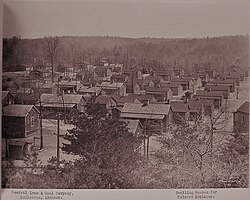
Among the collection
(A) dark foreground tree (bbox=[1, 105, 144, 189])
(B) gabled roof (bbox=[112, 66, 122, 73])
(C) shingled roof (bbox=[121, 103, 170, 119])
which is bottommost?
(A) dark foreground tree (bbox=[1, 105, 144, 189])

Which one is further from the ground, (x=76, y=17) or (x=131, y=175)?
(x=76, y=17)

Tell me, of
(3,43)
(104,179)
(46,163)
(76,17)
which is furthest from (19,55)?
(104,179)

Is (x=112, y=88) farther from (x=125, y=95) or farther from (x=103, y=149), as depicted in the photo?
(x=103, y=149)

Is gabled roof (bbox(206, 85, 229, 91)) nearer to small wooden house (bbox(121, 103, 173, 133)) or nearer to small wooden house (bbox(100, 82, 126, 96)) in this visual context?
small wooden house (bbox(121, 103, 173, 133))

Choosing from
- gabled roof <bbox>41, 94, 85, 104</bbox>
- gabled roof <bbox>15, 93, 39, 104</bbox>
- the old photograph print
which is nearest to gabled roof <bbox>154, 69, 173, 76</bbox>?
the old photograph print

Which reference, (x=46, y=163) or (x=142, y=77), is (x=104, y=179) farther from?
(x=142, y=77)
